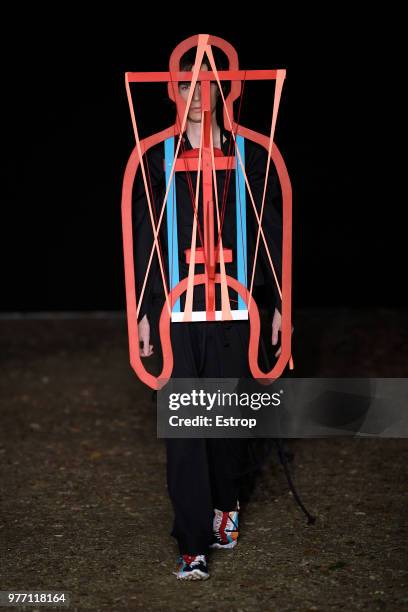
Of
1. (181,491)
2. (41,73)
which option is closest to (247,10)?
(41,73)

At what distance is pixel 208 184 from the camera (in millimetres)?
2629

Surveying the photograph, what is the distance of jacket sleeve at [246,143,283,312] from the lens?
277cm

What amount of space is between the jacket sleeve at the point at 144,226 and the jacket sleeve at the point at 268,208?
278 mm

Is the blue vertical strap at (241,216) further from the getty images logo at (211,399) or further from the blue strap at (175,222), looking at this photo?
the getty images logo at (211,399)

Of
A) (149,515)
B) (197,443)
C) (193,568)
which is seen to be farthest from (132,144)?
(193,568)

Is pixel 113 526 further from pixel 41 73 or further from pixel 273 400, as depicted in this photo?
pixel 41 73

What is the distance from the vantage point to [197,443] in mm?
2740

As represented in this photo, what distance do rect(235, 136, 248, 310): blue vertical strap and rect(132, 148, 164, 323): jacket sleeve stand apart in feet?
0.80

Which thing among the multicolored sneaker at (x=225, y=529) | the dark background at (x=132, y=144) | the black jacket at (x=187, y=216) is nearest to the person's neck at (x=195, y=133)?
the black jacket at (x=187, y=216)

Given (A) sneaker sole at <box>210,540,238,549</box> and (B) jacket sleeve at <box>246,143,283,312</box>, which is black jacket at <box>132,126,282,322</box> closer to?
(B) jacket sleeve at <box>246,143,283,312</box>

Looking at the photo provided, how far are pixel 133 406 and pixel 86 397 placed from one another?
0.38 meters

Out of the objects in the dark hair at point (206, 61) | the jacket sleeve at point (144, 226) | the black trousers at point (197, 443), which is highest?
the dark hair at point (206, 61)

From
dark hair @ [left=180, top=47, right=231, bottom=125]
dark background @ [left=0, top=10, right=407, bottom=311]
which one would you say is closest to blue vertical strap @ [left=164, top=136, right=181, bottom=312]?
dark hair @ [left=180, top=47, right=231, bottom=125]

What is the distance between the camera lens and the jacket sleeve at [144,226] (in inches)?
109
